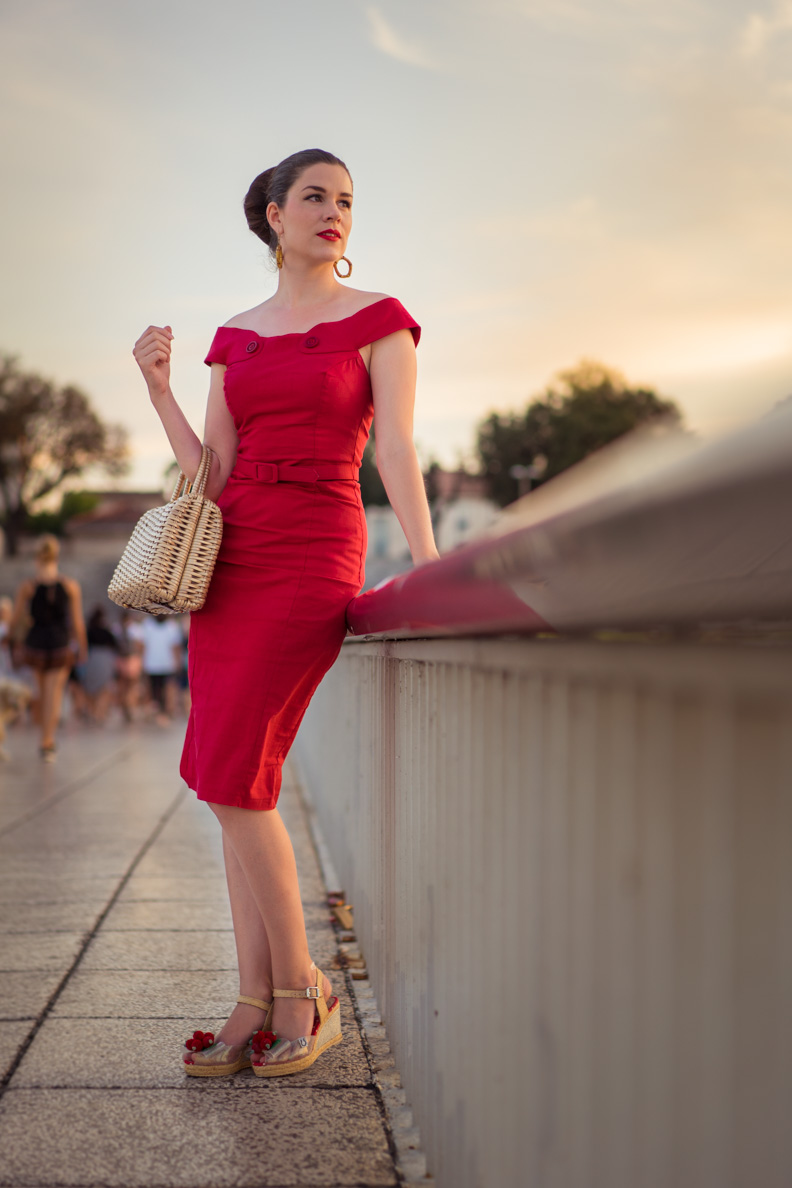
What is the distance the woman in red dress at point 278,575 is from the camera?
8.70 ft

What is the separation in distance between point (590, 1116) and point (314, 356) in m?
1.88

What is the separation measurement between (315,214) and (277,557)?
889 mm

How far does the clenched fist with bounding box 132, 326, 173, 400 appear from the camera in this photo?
2.82 metres

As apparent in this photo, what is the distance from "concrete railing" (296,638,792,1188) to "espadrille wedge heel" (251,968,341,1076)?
0.45 meters

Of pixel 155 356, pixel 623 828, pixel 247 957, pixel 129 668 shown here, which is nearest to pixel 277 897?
pixel 247 957

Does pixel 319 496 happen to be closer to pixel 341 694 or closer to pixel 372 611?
pixel 372 611

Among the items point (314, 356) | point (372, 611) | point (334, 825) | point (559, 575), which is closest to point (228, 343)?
point (314, 356)

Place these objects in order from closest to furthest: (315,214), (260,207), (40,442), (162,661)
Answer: (315,214), (260,207), (162,661), (40,442)

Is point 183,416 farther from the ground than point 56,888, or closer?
farther from the ground

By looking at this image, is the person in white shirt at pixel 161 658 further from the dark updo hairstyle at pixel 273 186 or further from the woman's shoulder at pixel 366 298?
the woman's shoulder at pixel 366 298

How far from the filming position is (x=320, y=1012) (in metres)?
2.79

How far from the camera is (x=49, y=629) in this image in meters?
11.4

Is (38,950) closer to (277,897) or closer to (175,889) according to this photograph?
(175,889)

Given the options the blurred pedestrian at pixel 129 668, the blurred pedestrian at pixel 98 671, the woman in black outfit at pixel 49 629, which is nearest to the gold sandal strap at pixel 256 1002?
the woman in black outfit at pixel 49 629
